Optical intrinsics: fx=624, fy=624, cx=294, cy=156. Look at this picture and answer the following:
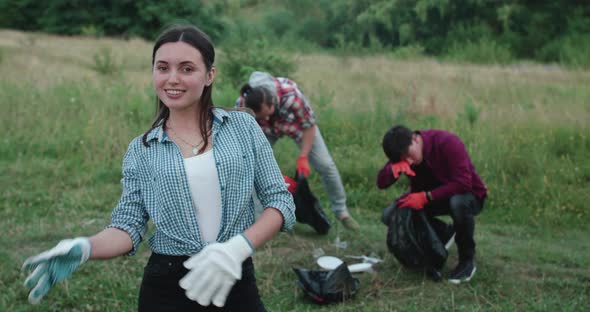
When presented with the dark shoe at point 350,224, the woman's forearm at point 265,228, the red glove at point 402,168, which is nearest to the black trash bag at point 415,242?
the red glove at point 402,168

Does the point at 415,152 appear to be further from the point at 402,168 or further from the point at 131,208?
the point at 131,208

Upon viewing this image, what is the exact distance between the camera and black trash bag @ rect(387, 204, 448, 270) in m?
4.13

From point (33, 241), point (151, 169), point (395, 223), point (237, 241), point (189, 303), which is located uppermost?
point (151, 169)

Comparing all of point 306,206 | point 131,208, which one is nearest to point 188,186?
point 131,208

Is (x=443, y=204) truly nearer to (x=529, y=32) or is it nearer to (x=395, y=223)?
(x=395, y=223)

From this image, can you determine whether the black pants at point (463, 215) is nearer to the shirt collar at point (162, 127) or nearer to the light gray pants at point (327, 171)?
the light gray pants at point (327, 171)

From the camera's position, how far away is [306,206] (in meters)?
4.87

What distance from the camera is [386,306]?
372 centimetres

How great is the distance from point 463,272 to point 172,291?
278 centimetres

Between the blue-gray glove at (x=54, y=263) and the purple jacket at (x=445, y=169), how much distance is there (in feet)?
9.51

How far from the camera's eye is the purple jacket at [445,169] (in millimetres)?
4125

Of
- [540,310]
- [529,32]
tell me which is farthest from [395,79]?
[529,32]

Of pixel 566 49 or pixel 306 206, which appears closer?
pixel 306 206

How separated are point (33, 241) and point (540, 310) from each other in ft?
11.9
